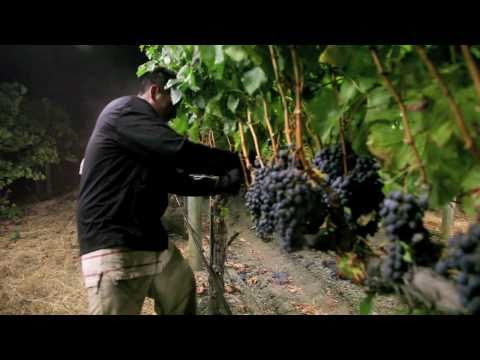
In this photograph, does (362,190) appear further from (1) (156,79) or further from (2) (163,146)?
(1) (156,79)

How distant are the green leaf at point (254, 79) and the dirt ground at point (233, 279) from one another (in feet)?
7.82

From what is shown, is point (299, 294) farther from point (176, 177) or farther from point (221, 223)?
point (176, 177)

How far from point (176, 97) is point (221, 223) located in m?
1.22

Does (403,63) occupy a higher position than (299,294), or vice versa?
(403,63)

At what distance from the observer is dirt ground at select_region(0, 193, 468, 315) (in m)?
3.69

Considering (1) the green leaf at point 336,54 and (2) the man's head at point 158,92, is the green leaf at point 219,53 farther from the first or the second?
(2) the man's head at point 158,92

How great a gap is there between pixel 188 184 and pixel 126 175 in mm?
393

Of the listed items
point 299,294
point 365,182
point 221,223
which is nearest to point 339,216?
point 365,182

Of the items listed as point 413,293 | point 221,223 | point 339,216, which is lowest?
point 221,223

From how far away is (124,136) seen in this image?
1747 millimetres

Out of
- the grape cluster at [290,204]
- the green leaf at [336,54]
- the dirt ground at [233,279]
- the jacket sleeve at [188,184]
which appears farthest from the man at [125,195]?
the dirt ground at [233,279]

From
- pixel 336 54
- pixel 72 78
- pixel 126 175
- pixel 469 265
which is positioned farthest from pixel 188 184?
pixel 72 78

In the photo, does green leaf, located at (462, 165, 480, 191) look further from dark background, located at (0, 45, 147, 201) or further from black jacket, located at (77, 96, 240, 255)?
dark background, located at (0, 45, 147, 201)

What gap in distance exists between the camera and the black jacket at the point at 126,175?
5.63ft
